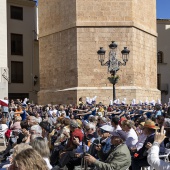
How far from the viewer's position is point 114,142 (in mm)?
5281

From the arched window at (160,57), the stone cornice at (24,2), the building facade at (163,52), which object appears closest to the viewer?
the stone cornice at (24,2)

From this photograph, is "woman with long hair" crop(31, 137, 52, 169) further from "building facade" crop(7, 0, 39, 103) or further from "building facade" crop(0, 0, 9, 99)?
"building facade" crop(7, 0, 39, 103)

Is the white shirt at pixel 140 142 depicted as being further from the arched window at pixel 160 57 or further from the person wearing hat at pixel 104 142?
the arched window at pixel 160 57

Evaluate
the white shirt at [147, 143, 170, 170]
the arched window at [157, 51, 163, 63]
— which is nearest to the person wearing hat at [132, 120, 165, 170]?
the white shirt at [147, 143, 170, 170]

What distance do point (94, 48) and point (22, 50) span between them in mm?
8215

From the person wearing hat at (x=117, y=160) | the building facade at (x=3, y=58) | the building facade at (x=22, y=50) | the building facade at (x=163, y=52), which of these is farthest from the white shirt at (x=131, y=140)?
the building facade at (x=163, y=52)

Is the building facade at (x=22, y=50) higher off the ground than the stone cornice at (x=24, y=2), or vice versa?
the stone cornice at (x=24, y=2)

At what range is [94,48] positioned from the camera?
76.2 ft

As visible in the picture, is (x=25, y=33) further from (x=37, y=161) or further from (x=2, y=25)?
(x=37, y=161)

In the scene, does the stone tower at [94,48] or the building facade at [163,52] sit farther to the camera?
the building facade at [163,52]

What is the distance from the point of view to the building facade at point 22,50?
28859mm

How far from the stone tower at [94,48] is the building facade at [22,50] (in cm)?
470

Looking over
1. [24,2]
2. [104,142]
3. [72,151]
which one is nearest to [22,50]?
Answer: [24,2]

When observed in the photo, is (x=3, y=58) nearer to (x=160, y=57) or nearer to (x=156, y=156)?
(x=156, y=156)
